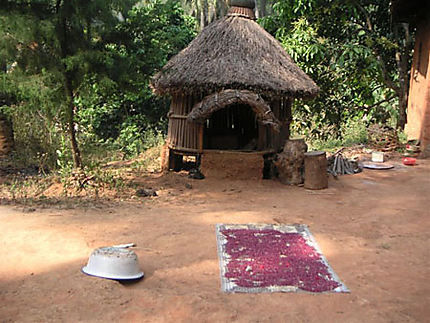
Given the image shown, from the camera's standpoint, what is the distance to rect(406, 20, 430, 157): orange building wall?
10148 millimetres

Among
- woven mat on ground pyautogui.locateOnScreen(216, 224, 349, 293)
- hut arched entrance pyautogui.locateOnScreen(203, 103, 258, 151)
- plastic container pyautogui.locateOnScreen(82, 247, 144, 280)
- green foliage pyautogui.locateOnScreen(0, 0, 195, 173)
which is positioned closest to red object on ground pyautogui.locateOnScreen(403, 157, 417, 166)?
hut arched entrance pyautogui.locateOnScreen(203, 103, 258, 151)

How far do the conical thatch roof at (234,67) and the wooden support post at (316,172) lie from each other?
1491 mm

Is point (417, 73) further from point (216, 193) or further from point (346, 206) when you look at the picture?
point (216, 193)

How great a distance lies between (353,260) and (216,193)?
11.3 feet

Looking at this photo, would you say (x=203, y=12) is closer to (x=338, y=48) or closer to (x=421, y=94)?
(x=338, y=48)

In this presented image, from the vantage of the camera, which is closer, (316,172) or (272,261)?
(272,261)

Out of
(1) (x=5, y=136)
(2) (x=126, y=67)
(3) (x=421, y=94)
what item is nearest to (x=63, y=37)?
(2) (x=126, y=67)

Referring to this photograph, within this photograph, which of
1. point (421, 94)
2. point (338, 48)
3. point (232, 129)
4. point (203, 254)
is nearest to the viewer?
point (203, 254)

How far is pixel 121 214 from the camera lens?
19.9 feet

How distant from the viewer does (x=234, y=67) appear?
27.7 ft

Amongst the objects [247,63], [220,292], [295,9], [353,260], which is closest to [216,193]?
[247,63]

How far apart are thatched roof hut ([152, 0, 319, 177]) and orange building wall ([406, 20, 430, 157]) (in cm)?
A: 307

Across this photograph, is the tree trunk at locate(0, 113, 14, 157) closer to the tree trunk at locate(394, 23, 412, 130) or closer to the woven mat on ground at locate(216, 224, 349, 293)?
the woven mat on ground at locate(216, 224, 349, 293)

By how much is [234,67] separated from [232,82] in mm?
444
